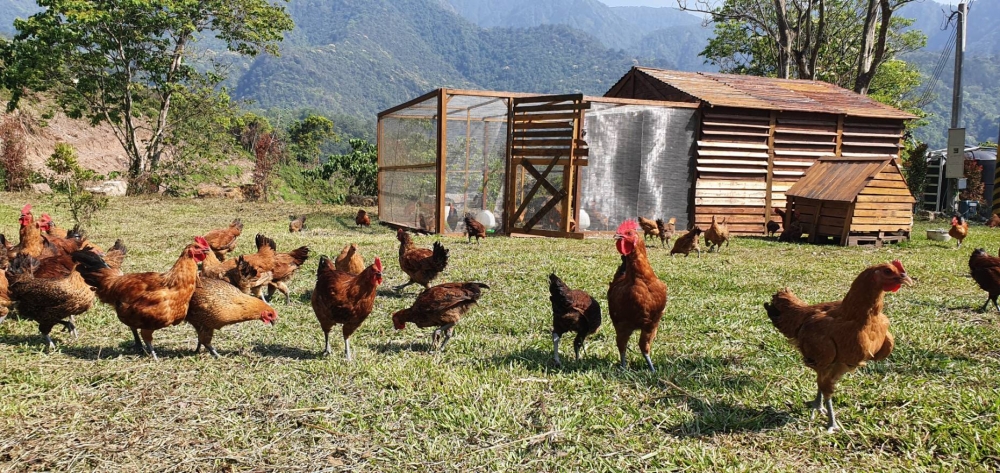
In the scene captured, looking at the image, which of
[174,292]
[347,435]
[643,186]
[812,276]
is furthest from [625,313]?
A: [643,186]

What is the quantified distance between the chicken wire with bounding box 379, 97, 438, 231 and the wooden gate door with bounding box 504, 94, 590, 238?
2.03 m

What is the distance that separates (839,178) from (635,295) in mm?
12540

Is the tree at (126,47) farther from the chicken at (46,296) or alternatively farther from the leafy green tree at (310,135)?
the chicken at (46,296)

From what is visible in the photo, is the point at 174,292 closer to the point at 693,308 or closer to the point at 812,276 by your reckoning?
the point at 693,308

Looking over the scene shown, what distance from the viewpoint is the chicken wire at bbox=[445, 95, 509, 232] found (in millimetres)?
14969

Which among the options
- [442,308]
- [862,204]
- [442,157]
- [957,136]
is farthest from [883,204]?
[442,308]

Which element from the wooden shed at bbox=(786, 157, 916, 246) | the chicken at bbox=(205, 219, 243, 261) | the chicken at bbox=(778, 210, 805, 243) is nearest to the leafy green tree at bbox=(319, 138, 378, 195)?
the chicken at bbox=(205, 219, 243, 261)

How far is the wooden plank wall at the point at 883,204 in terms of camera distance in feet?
44.7

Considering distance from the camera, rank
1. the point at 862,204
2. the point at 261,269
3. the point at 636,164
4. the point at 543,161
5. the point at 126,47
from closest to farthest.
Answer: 1. the point at 261,269
2. the point at 862,204
3. the point at 543,161
4. the point at 636,164
5. the point at 126,47

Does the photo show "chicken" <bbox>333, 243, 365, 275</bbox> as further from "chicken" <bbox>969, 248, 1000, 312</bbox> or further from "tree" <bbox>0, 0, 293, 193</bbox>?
"tree" <bbox>0, 0, 293, 193</bbox>

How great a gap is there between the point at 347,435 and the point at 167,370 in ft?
6.58

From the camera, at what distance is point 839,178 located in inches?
569

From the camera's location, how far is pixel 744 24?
3828cm

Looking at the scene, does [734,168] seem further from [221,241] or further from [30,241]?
[30,241]
